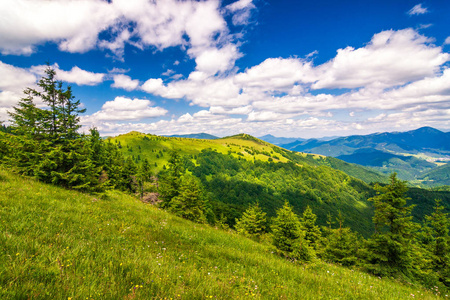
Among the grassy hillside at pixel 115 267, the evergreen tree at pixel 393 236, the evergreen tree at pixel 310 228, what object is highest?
the grassy hillside at pixel 115 267

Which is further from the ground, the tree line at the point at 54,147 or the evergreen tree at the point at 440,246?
the tree line at the point at 54,147

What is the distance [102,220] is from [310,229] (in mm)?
36298

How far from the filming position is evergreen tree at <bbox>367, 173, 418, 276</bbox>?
15852mm

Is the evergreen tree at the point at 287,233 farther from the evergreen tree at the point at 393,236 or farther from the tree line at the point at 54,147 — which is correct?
the tree line at the point at 54,147

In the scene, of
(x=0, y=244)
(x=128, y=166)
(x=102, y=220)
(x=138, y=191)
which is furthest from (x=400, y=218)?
(x=138, y=191)

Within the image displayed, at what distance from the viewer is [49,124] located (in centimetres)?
1472

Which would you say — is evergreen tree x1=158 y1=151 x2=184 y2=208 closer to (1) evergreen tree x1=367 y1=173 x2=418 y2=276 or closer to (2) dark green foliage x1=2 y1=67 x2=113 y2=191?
(2) dark green foliage x1=2 y1=67 x2=113 y2=191

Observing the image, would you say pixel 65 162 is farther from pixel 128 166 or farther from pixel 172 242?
pixel 128 166

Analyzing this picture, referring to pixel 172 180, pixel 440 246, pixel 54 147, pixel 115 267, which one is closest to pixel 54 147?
pixel 54 147

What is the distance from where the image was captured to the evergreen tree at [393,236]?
1585 centimetres

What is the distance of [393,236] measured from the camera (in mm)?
16344

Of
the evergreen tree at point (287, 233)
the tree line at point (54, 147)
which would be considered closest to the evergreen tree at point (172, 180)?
the tree line at point (54, 147)

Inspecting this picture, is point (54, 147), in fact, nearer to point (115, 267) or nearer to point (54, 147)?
point (54, 147)

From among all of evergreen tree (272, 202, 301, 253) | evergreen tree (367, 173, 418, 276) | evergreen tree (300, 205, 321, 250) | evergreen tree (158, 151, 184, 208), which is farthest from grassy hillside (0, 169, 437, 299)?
evergreen tree (300, 205, 321, 250)
